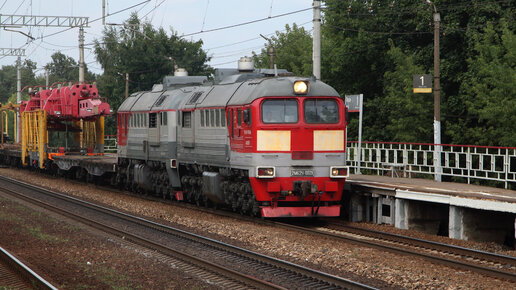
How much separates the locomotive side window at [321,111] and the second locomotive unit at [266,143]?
2 centimetres

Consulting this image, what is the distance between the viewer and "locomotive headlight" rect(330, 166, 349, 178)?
60.2 ft

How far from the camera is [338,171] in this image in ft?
60.5

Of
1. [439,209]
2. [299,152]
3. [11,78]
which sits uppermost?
[11,78]

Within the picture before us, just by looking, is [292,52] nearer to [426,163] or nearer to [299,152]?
[426,163]

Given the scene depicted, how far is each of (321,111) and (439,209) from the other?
3.76 metres

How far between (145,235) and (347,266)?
18.7 feet

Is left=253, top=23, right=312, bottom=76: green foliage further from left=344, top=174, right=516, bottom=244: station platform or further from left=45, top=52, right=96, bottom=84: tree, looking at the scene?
left=45, top=52, right=96, bottom=84: tree

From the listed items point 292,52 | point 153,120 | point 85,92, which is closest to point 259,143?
point 153,120

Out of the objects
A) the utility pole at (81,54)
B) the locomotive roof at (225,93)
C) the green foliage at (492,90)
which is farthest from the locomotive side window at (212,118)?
the utility pole at (81,54)

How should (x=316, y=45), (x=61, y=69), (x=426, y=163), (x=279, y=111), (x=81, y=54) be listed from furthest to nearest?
(x=61, y=69)
(x=81, y=54)
(x=426, y=163)
(x=316, y=45)
(x=279, y=111)

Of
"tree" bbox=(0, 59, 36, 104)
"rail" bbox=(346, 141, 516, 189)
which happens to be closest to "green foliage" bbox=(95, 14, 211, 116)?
"rail" bbox=(346, 141, 516, 189)

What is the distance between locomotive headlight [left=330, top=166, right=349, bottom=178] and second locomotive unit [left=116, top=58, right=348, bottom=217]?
0.08 feet

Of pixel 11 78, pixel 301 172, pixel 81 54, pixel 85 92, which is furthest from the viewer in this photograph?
pixel 11 78

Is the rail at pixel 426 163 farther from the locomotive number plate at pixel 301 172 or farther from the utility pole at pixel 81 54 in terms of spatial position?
the utility pole at pixel 81 54
